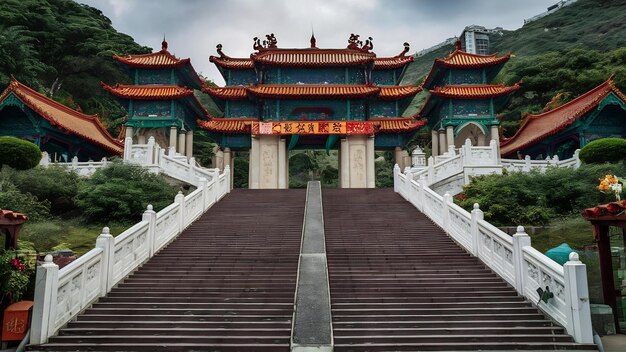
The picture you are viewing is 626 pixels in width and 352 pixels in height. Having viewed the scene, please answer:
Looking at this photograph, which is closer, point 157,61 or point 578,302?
point 578,302

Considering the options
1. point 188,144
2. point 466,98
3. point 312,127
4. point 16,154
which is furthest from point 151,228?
point 466,98

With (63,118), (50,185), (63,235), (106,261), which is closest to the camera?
(106,261)

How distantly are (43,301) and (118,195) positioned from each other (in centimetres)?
931

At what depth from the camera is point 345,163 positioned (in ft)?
80.8

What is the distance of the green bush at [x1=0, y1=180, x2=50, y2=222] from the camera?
13.0 metres

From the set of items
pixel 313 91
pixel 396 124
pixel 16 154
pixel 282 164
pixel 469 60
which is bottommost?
pixel 16 154

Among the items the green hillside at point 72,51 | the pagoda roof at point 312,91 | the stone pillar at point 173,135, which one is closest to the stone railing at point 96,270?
the pagoda roof at point 312,91

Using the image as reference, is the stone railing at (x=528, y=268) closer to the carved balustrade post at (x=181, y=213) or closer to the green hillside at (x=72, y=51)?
the carved balustrade post at (x=181, y=213)

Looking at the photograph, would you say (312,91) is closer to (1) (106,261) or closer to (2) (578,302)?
(1) (106,261)

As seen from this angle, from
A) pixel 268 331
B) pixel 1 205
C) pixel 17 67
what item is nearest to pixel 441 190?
pixel 268 331

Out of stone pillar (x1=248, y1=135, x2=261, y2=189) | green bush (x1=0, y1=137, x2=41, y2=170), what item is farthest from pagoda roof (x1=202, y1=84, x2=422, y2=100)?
green bush (x1=0, y1=137, x2=41, y2=170)

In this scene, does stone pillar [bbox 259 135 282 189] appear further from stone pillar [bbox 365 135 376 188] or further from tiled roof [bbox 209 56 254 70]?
tiled roof [bbox 209 56 254 70]

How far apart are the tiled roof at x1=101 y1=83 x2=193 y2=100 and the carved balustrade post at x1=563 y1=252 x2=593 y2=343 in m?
22.3

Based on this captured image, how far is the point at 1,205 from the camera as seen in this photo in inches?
502
